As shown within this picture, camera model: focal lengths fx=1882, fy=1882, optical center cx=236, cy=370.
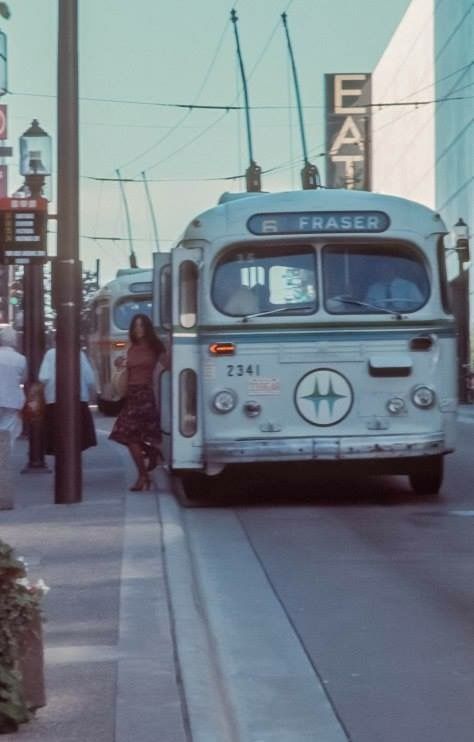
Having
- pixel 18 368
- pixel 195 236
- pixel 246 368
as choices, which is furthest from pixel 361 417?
pixel 18 368

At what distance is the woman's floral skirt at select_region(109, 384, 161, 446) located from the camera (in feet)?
60.8

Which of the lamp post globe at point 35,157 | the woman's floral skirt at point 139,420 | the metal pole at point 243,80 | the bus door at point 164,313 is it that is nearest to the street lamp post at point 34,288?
the lamp post globe at point 35,157

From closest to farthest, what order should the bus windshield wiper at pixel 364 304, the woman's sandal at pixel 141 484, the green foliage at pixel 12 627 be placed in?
the green foliage at pixel 12 627 → the bus windshield wiper at pixel 364 304 → the woman's sandal at pixel 141 484

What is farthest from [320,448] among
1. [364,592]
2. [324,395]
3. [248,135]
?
[248,135]

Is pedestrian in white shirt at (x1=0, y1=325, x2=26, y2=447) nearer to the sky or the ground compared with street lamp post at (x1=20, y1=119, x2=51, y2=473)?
nearer to the ground

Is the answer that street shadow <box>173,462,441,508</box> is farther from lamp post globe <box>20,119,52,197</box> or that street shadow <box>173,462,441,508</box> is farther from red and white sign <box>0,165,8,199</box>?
red and white sign <box>0,165,8,199</box>

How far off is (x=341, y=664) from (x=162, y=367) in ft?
33.5

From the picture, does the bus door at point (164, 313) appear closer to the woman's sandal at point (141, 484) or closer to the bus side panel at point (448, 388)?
the woman's sandal at point (141, 484)

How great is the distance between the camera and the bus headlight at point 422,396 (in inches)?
655

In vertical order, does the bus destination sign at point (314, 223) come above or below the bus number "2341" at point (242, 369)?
above

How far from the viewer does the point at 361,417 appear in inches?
651

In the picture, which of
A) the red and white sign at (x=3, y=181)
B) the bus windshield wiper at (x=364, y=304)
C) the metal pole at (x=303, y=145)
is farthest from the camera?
the red and white sign at (x=3, y=181)

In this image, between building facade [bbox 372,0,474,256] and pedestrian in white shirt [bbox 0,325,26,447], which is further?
building facade [bbox 372,0,474,256]

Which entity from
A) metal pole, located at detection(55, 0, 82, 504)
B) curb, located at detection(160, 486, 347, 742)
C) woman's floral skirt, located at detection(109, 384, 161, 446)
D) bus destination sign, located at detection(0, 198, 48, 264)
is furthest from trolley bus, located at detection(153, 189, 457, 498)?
curb, located at detection(160, 486, 347, 742)
